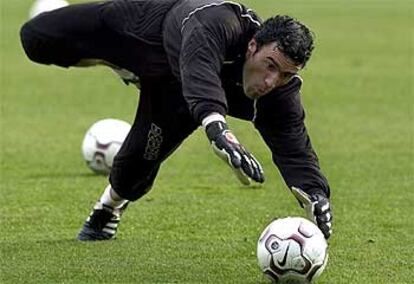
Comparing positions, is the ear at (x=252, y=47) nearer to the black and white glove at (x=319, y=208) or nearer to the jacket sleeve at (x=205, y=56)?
the jacket sleeve at (x=205, y=56)

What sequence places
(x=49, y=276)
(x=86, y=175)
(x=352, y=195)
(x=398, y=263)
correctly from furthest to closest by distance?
(x=86, y=175) < (x=352, y=195) < (x=398, y=263) < (x=49, y=276)

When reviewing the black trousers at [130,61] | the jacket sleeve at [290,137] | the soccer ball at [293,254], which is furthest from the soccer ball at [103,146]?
the soccer ball at [293,254]

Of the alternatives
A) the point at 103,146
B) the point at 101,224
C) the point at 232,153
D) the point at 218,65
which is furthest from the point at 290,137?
the point at 103,146

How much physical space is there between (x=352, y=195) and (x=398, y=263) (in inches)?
133

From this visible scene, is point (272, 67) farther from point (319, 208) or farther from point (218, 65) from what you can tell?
point (319, 208)

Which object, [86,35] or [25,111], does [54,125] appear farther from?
[86,35]

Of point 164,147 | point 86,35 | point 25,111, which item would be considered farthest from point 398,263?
point 25,111

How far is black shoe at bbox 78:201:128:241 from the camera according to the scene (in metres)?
10.5

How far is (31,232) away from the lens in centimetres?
1083

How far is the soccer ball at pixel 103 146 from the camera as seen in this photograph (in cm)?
1395

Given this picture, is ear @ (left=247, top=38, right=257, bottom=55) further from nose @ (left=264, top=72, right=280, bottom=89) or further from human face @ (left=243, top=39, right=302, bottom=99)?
nose @ (left=264, top=72, right=280, bottom=89)

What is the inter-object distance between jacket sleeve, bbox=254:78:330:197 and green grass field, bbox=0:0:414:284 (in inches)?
26.0

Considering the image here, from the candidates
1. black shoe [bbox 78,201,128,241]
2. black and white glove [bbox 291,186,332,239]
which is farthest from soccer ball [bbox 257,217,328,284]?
black shoe [bbox 78,201,128,241]

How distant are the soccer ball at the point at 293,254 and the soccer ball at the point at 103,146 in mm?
5194
